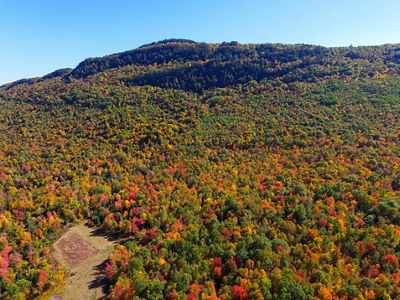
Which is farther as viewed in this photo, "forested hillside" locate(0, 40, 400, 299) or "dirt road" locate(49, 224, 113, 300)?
"dirt road" locate(49, 224, 113, 300)

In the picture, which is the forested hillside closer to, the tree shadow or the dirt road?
the tree shadow

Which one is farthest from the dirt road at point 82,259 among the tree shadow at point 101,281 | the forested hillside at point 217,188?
the forested hillside at point 217,188

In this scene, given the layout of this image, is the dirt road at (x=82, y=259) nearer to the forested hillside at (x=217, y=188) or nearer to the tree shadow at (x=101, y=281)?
the tree shadow at (x=101, y=281)

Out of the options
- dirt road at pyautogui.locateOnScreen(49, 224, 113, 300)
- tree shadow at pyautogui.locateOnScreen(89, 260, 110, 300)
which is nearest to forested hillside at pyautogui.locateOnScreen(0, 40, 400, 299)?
tree shadow at pyautogui.locateOnScreen(89, 260, 110, 300)

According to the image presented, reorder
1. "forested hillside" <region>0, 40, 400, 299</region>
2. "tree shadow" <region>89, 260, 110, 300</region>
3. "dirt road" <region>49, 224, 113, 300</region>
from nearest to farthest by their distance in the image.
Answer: "forested hillside" <region>0, 40, 400, 299</region> < "tree shadow" <region>89, 260, 110, 300</region> < "dirt road" <region>49, 224, 113, 300</region>

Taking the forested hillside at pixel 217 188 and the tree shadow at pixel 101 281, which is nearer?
the forested hillside at pixel 217 188

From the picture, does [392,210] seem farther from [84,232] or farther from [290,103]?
[290,103]
